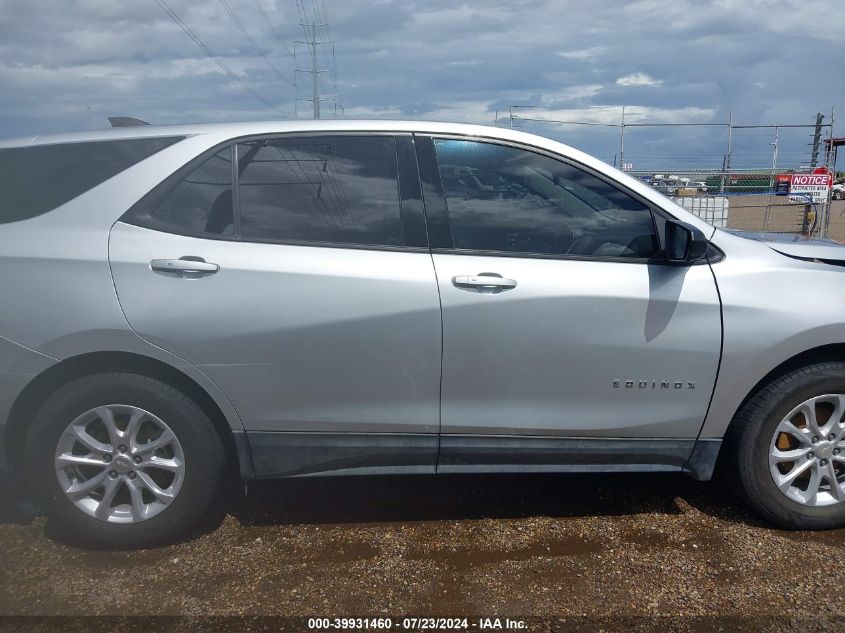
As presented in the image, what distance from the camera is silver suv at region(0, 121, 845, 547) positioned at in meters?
3.03

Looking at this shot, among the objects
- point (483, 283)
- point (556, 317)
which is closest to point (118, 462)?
point (483, 283)

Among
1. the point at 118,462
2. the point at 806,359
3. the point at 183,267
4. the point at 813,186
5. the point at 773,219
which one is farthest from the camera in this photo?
the point at 773,219

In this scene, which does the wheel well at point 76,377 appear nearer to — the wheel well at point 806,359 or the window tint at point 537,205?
the window tint at point 537,205

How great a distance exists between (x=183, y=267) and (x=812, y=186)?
43.3ft

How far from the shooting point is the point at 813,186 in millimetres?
13258

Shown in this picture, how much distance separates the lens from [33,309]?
2990mm

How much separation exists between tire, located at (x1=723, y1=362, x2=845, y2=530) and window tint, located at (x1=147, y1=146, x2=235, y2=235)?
2.42 meters

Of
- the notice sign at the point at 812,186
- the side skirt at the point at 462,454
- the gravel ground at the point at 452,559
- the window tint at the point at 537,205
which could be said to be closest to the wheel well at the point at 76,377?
the side skirt at the point at 462,454

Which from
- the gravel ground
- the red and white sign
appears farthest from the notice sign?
the gravel ground

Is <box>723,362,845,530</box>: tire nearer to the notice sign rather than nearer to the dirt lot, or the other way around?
the notice sign

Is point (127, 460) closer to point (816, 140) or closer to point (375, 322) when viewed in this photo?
point (375, 322)

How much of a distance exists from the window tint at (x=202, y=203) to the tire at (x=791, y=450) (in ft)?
7.94

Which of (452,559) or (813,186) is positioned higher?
(813,186)

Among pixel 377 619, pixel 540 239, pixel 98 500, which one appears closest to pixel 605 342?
pixel 540 239
